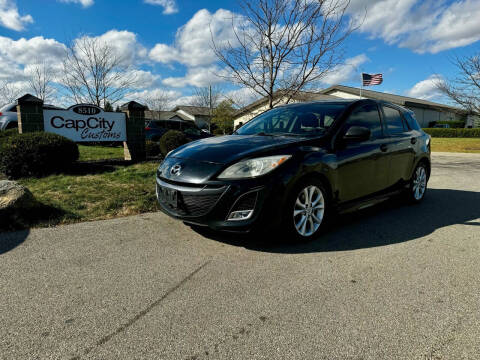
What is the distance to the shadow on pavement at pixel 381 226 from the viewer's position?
362 cm

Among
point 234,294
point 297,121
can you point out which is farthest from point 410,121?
point 234,294

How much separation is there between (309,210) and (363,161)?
1.13 meters

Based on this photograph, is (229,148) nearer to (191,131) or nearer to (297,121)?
(297,121)

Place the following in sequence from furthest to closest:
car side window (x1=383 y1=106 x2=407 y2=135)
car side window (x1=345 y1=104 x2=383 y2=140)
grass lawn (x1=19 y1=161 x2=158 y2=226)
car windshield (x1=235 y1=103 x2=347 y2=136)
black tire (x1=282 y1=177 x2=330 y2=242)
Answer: car side window (x1=383 y1=106 x2=407 y2=135), grass lawn (x1=19 y1=161 x2=158 y2=226), car side window (x1=345 y1=104 x2=383 y2=140), car windshield (x1=235 y1=103 x2=347 y2=136), black tire (x1=282 y1=177 x2=330 y2=242)

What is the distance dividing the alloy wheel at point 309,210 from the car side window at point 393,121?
1964 millimetres

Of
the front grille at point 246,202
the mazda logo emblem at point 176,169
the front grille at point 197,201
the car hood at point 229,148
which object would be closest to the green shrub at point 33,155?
the car hood at point 229,148

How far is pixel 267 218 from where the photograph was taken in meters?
3.25

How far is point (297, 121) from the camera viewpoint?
443 centimetres

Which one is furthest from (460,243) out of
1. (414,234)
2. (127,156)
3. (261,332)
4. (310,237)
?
(127,156)

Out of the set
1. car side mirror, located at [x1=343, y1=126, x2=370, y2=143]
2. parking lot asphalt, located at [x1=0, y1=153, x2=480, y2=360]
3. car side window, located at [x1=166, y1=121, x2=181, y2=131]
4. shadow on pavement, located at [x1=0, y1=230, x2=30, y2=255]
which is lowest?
parking lot asphalt, located at [x1=0, y1=153, x2=480, y2=360]

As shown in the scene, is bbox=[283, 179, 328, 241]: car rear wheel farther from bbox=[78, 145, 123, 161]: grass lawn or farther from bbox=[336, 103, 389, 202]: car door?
bbox=[78, 145, 123, 161]: grass lawn

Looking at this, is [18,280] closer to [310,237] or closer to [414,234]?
[310,237]

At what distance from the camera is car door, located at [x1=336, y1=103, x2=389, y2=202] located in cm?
399

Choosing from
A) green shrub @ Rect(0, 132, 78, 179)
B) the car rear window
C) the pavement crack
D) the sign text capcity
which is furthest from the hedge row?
the pavement crack
